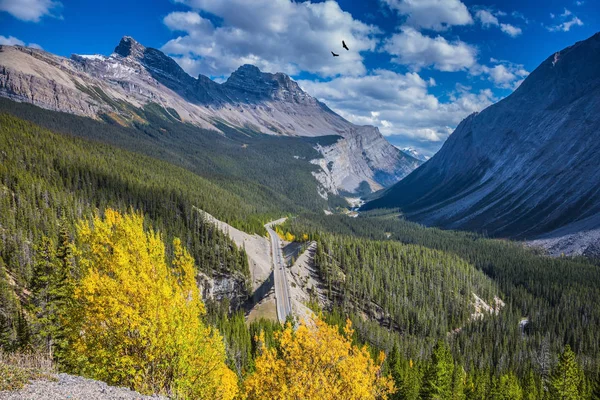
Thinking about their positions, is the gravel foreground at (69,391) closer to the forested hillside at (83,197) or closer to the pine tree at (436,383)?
the pine tree at (436,383)

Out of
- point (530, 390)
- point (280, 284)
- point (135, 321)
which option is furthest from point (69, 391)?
point (280, 284)

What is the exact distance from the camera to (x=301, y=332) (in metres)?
20.5

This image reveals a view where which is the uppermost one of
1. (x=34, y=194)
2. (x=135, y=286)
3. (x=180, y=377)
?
(x=34, y=194)

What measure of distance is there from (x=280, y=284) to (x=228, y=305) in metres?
15.8

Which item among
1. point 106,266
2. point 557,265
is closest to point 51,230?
point 106,266

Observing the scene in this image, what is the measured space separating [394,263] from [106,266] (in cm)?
13264

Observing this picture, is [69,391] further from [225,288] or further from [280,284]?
[225,288]

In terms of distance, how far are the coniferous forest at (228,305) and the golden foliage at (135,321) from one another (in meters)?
0.09

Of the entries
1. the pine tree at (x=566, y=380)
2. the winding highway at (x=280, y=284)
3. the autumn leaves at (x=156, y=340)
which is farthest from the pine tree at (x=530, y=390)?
the autumn leaves at (x=156, y=340)

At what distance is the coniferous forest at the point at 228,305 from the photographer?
18859 millimetres

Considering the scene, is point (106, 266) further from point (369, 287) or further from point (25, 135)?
point (25, 135)

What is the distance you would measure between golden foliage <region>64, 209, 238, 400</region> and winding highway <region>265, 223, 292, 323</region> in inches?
2547

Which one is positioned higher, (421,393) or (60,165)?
(60,165)

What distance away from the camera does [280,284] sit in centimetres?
10575
